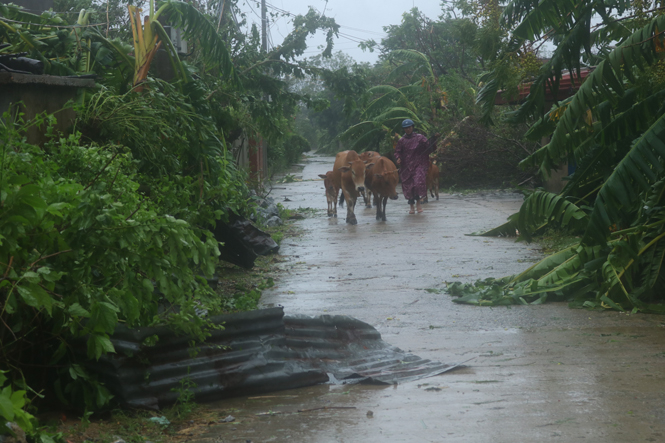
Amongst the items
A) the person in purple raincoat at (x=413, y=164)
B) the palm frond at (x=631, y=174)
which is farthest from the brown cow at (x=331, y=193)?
the palm frond at (x=631, y=174)

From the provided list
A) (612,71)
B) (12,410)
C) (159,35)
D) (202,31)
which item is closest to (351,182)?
(202,31)

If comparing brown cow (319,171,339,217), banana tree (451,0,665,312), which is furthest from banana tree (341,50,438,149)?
banana tree (451,0,665,312)

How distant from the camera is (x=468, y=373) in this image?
491 centimetres

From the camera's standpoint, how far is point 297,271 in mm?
9406

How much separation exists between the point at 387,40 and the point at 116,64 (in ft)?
120

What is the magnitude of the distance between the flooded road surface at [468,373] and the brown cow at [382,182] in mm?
5271

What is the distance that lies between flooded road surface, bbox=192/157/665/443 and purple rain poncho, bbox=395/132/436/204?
6809 mm

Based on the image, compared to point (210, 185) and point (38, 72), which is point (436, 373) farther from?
point (38, 72)

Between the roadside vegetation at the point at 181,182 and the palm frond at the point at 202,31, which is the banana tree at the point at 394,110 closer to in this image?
the roadside vegetation at the point at 181,182

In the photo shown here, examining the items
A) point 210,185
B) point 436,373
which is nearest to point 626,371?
point 436,373

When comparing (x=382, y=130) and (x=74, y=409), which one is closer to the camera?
(x=74, y=409)

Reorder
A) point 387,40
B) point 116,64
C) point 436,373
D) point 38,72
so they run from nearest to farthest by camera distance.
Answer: point 436,373
point 38,72
point 116,64
point 387,40

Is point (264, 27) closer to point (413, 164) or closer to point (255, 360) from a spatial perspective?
point (413, 164)

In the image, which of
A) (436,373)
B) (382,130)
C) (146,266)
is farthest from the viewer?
(382,130)
